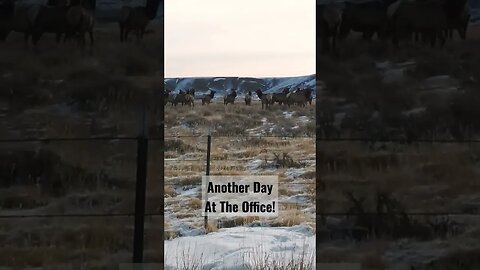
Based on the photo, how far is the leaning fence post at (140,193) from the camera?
2.54m

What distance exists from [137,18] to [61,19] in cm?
31

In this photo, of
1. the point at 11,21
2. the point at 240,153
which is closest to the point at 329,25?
the point at 11,21

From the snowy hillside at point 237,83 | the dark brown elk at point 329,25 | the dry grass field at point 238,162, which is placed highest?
the snowy hillside at point 237,83

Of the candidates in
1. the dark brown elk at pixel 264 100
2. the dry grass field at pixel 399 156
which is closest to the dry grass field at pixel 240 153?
the dark brown elk at pixel 264 100

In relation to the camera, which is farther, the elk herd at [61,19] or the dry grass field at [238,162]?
the dry grass field at [238,162]

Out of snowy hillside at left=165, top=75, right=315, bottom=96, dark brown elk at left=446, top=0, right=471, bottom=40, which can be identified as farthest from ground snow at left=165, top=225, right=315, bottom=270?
snowy hillside at left=165, top=75, right=315, bottom=96

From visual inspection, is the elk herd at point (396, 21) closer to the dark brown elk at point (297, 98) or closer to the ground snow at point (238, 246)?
the ground snow at point (238, 246)

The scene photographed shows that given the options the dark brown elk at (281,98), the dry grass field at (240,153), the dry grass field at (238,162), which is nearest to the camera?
the dry grass field at (238,162)

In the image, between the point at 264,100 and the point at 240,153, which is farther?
the point at 264,100

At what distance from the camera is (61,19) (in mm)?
2570

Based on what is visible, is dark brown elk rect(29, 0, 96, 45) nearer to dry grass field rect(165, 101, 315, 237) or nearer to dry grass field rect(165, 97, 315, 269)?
dry grass field rect(165, 97, 315, 269)

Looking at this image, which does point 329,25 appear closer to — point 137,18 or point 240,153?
point 137,18

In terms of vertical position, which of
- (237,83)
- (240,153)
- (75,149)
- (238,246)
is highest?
(237,83)

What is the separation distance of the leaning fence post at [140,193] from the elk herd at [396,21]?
817 mm
